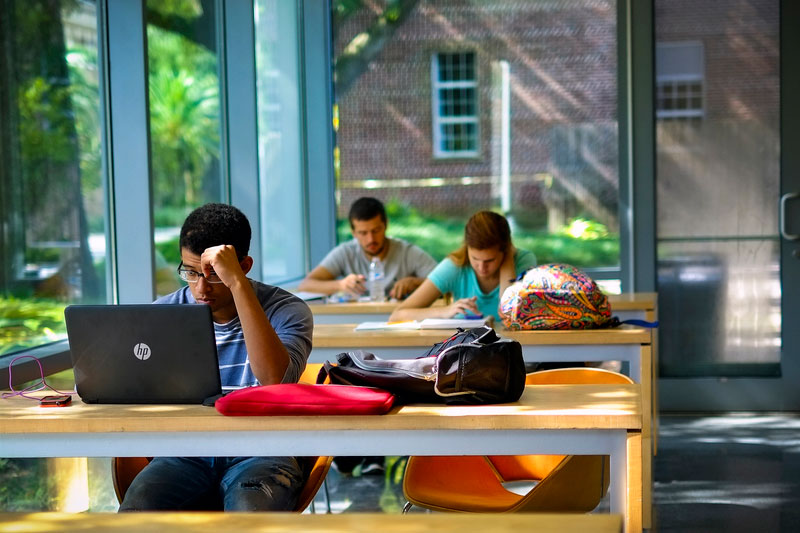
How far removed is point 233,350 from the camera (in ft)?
9.09

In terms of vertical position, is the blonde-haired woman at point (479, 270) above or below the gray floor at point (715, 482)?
above

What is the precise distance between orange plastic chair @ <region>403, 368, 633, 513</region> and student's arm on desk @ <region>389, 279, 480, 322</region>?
984 millimetres

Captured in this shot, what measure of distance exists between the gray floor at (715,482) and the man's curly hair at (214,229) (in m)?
1.71

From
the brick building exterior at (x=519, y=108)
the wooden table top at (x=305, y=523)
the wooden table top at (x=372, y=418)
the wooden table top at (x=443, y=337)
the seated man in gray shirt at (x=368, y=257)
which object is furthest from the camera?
the brick building exterior at (x=519, y=108)

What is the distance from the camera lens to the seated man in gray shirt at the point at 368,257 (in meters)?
5.61

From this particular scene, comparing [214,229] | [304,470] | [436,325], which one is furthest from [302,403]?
[436,325]

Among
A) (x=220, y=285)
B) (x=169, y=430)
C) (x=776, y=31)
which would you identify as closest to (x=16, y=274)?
(x=220, y=285)

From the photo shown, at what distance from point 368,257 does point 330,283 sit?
369mm

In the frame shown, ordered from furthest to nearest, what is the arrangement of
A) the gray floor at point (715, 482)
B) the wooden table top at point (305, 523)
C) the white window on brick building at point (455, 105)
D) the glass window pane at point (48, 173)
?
the white window on brick building at point (455, 105)
the gray floor at point (715, 482)
the glass window pane at point (48, 173)
the wooden table top at point (305, 523)

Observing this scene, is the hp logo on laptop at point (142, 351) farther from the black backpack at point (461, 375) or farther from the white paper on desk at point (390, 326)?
the white paper on desk at point (390, 326)

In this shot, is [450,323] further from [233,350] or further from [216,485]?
[216,485]

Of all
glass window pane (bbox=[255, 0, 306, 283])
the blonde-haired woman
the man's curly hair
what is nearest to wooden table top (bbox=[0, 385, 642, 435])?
the man's curly hair

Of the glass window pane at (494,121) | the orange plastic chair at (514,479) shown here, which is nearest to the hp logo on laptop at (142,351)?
the orange plastic chair at (514,479)

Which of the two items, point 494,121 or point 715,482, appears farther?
point 494,121
